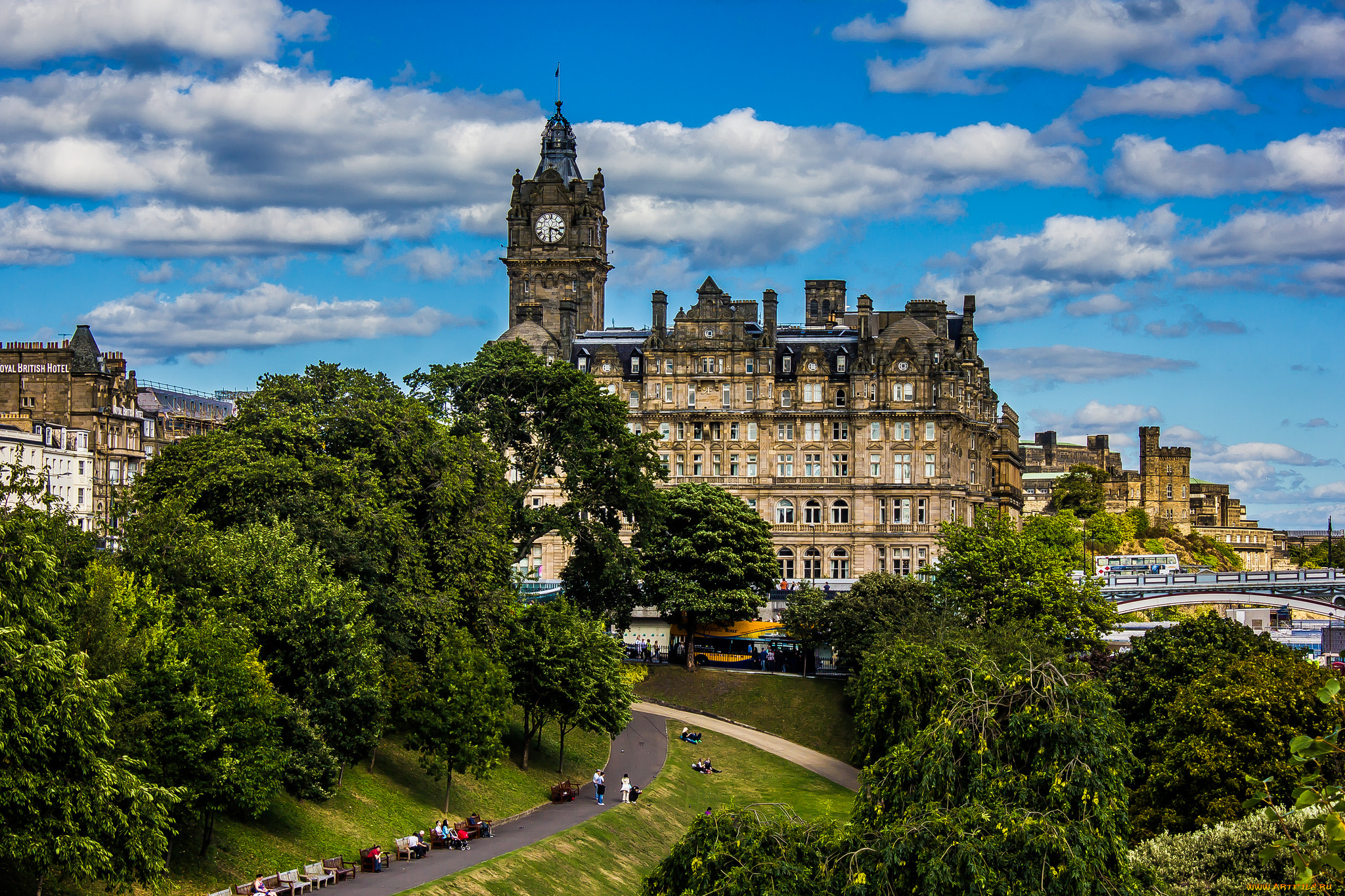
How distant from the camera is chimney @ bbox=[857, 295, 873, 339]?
5030 inches

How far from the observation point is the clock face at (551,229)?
145375 mm

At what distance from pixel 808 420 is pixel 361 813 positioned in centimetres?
Result: 7773

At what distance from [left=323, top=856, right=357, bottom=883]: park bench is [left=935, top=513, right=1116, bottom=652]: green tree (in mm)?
46484

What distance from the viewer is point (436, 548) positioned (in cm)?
6756

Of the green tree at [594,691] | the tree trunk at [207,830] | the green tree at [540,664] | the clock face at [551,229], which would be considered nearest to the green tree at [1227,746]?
the green tree at [594,691]

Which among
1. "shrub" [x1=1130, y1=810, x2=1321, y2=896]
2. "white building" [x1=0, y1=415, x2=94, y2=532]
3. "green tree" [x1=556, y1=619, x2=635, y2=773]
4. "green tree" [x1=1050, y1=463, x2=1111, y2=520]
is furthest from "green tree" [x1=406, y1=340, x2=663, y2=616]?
"green tree" [x1=1050, y1=463, x2=1111, y2=520]

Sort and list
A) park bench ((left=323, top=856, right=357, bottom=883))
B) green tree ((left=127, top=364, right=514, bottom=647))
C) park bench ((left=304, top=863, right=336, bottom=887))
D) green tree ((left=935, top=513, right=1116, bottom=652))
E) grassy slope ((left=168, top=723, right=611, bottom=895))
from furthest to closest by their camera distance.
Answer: green tree ((left=935, top=513, right=1116, bottom=652)) < green tree ((left=127, top=364, right=514, bottom=647)) < park bench ((left=323, top=856, right=357, bottom=883)) < park bench ((left=304, top=863, right=336, bottom=887)) < grassy slope ((left=168, top=723, right=611, bottom=895))

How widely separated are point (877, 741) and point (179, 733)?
3743 centimetres

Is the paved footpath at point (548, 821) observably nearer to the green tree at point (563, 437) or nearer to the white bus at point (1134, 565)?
the green tree at point (563, 437)

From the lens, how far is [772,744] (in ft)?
284

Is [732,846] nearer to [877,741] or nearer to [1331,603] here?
[877,741]

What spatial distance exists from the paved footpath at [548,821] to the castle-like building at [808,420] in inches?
1525

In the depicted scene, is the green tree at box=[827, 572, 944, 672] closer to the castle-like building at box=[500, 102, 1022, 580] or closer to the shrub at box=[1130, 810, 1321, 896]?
the castle-like building at box=[500, 102, 1022, 580]

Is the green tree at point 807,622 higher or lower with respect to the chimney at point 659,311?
lower
